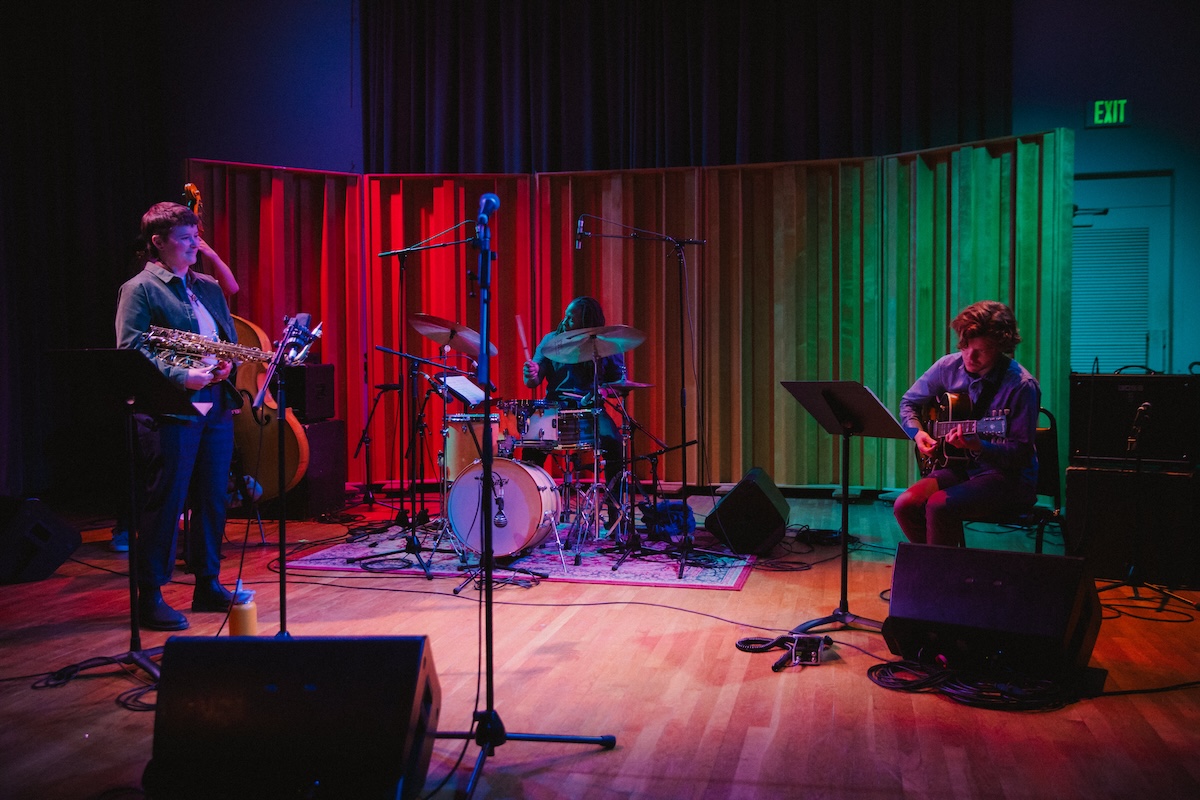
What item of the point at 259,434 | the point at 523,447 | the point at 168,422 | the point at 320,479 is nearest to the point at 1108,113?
the point at 523,447

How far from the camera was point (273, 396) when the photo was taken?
19.6ft

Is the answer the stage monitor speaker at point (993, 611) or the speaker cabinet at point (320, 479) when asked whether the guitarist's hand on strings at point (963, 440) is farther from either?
the speaker cabinet at point (320, 479)

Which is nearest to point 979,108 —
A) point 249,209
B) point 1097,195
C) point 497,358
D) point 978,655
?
point 1097,195

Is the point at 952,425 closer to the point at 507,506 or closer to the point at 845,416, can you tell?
the point at 845,416

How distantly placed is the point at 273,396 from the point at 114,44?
365cm

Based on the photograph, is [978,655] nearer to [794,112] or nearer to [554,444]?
[554,444]

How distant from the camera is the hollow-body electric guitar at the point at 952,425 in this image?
3865 mm

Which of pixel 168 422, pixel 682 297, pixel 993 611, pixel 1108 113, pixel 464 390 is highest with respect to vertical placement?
pixel 1108 113

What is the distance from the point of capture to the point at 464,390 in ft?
16.0

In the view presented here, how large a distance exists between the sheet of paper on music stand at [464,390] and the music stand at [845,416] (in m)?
1.84

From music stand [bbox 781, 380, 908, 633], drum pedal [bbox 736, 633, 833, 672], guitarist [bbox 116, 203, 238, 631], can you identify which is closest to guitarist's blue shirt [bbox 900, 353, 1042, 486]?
music stand [bbox 781, 380, 908, 633]

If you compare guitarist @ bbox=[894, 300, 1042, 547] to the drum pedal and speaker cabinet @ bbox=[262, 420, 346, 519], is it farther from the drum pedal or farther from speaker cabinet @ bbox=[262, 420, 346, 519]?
speaker cabinet @ bbox=[262, 420, 346, 519]

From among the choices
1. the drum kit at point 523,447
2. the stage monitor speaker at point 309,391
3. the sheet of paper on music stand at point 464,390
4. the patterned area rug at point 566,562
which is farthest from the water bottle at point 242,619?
Answer: the stage monitor speaker at point 309,391

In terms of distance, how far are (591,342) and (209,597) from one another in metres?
2.31
